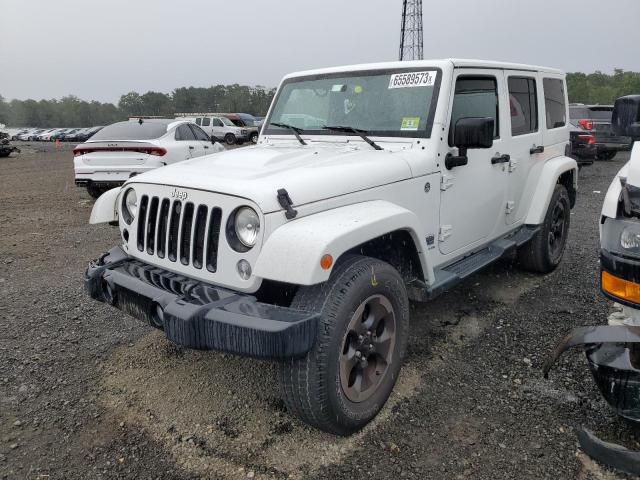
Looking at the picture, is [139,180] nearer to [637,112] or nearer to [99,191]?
[637,112]

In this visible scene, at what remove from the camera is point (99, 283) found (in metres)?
2.92

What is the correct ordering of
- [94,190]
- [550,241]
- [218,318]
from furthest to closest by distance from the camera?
[94,190], [550,241], [218,318]

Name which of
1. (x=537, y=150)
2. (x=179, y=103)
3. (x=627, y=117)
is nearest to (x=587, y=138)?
(x=537, y=150)

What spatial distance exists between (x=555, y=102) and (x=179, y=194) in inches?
165

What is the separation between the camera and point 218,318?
2211mm

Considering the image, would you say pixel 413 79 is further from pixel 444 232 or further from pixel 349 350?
pixel 349 350

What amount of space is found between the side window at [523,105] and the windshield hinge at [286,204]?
261 centimetres

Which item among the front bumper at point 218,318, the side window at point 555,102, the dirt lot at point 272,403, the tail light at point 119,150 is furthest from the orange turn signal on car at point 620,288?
the tail light at point 119,150

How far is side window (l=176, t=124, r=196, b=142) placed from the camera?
982 centimetres

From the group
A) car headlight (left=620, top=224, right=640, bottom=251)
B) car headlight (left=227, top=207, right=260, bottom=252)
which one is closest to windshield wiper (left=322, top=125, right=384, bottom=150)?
car headlight (left=227, top=207, right=260, bottom=252)

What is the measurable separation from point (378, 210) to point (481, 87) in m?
1.77

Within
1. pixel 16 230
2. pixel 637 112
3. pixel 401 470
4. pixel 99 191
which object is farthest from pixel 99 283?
pixel 99 191

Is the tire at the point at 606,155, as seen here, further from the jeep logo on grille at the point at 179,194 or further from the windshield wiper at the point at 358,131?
the jeep logo on grille at the point at 179,194

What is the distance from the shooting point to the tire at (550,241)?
4750 millimetres
